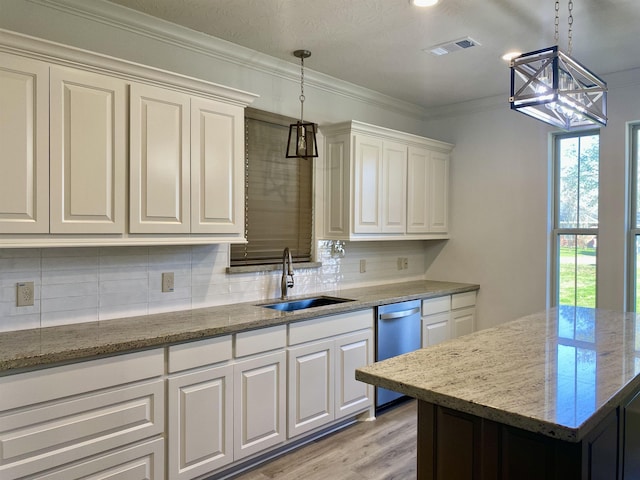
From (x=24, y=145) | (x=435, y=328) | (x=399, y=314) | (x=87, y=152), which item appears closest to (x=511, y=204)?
(x=435, y=328)

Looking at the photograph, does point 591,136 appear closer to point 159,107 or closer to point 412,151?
point 412,151

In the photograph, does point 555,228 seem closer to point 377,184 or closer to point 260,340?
point 377,184

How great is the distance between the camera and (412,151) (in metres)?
4.32

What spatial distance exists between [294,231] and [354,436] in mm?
1548

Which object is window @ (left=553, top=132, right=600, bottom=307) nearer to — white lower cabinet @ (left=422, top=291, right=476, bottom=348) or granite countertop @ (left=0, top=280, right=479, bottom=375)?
white lower cabinet @ (left=422, top=291, right=476, bottom=348)

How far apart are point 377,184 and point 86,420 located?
269 cm

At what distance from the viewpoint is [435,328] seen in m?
4.12

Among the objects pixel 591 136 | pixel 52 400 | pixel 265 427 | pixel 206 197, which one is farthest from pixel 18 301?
pixel 591 136

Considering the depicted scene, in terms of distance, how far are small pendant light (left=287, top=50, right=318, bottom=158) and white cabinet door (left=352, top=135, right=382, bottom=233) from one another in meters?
0.39

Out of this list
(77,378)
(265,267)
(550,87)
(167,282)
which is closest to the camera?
(550,87)

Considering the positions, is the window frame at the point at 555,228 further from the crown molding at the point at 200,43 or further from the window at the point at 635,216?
the crown molding at the point at 200,43

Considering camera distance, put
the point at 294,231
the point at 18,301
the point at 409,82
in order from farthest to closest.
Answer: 1. the point at 409,82
2. the point at 294,231
3. the point at 18,301

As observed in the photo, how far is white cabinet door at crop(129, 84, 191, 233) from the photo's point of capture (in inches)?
97.1

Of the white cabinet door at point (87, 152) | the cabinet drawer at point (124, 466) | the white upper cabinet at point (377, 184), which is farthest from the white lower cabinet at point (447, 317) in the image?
the white cabinet door at point (87, 152)
